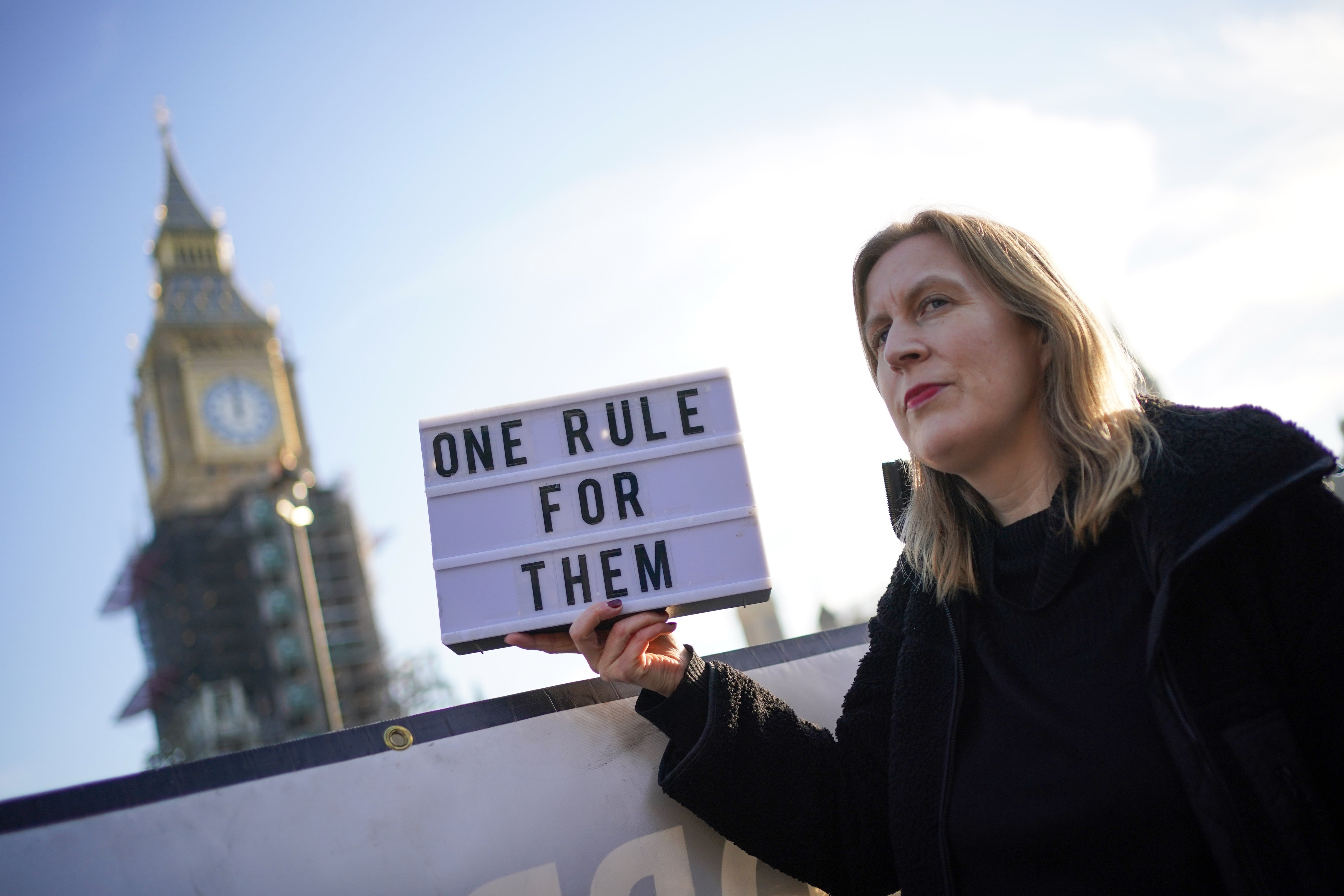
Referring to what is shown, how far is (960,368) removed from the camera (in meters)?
2.22

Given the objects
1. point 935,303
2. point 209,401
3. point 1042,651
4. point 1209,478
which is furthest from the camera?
point 209,401

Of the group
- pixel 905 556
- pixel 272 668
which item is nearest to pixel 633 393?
pixel 905 556

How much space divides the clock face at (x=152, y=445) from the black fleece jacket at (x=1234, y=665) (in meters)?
64.6

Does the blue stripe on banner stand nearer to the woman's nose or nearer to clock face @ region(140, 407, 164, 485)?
the woman's nose

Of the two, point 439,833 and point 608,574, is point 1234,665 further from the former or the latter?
point 439,833

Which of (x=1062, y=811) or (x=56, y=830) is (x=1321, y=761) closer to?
(x=1062, y=811)

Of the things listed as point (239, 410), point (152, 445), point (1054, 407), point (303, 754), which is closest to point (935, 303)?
point (1054, 407)

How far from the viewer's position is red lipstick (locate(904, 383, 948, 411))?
2.24 m

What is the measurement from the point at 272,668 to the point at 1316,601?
58.0 m

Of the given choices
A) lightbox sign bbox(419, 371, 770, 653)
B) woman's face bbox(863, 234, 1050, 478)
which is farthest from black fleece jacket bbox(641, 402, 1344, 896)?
lightbox sign bbox(419, 371, 770, 653)

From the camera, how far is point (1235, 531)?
69.5 inches

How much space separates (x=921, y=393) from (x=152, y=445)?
69038 millimetres

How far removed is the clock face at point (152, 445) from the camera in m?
60.8

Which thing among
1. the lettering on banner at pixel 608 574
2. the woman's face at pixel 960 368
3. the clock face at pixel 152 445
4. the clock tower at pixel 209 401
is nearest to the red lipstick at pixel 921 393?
the woman's face at pixel 960 368
